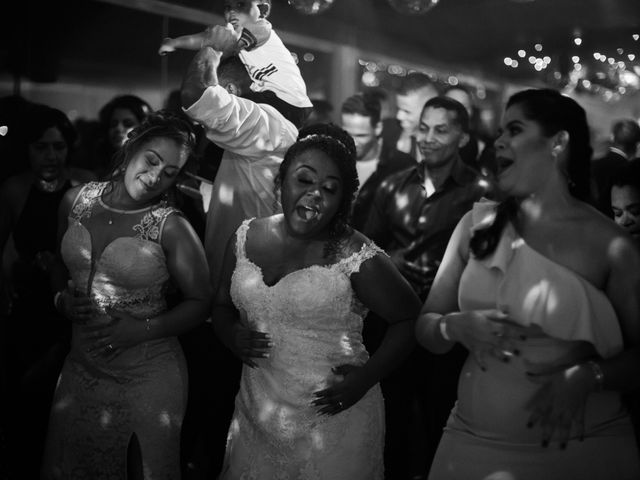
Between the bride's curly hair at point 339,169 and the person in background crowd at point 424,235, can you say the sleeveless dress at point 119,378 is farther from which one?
the person in background crowd at point 424,235

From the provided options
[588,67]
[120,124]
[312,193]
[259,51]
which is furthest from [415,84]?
[588,67]

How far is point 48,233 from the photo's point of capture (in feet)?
12.5

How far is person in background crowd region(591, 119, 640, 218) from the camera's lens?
3.15 metres

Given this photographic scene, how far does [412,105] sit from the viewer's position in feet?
16.1

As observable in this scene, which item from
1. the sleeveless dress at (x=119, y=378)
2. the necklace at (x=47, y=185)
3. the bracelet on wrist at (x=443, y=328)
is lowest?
the sleeveless dress at (x=119, y=378)

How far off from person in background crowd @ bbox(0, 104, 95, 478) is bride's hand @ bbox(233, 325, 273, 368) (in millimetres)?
1443

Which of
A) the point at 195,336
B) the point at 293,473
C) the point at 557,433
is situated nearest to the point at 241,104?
the point at 195,336

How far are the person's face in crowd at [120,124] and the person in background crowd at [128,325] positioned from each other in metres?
1.52

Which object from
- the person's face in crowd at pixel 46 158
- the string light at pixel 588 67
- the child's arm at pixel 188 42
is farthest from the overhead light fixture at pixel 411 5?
the string light at pixel 588 67

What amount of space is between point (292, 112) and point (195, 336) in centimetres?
119

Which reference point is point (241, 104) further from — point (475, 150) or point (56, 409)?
point (475, 150)

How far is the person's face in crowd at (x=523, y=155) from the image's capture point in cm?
222

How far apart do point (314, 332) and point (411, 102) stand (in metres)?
2.67

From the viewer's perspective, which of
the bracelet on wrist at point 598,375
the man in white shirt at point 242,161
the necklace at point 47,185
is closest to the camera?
the bracelet on wrist at point 598,375
